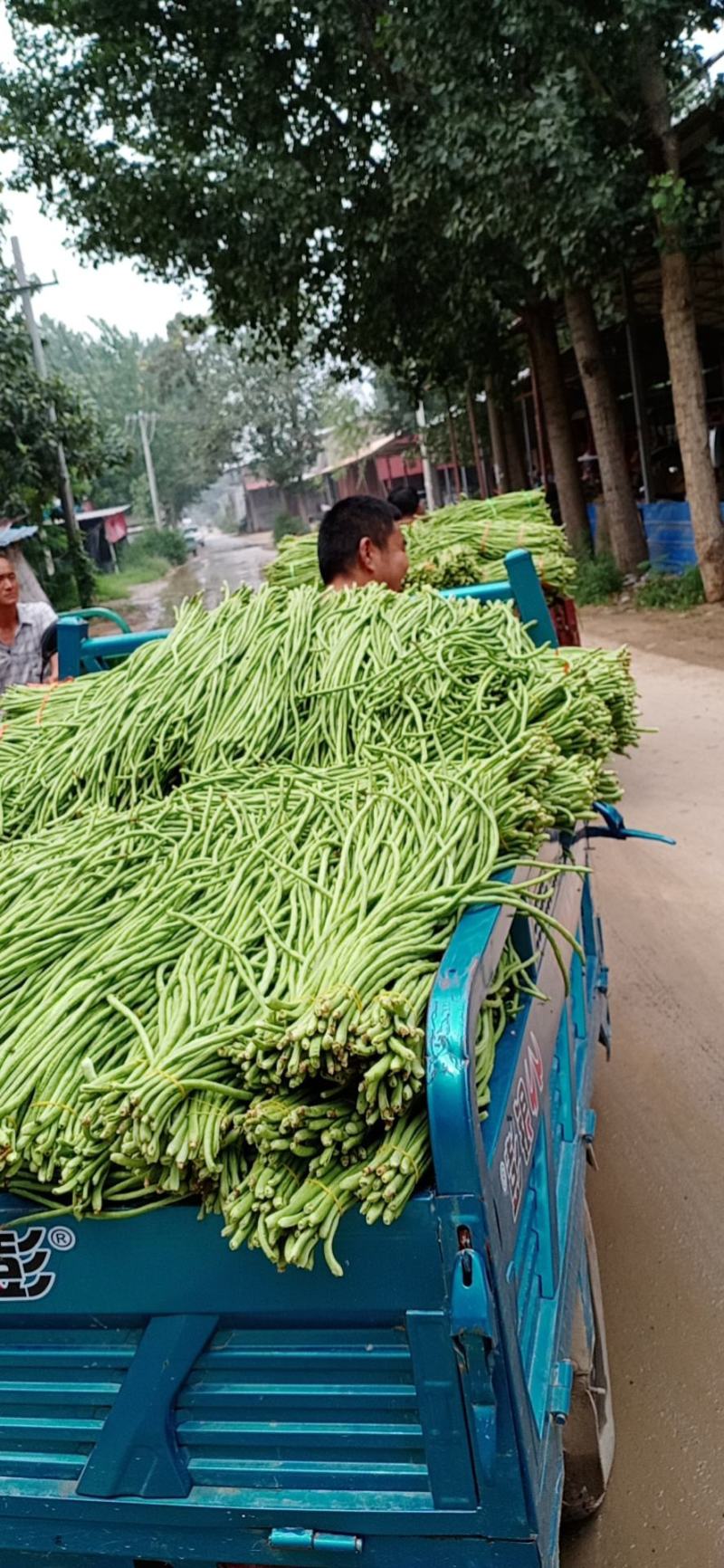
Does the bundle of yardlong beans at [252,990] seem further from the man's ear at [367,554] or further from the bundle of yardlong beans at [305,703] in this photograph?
the man's ear at [367,554]

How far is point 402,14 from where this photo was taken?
11.1 m

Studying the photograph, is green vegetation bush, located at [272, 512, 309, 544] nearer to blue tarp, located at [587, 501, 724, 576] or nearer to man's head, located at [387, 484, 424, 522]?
blue tarp, located at [587, 501, 724, 576]

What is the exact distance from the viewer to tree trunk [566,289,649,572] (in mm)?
14281

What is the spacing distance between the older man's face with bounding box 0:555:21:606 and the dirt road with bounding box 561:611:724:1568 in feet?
9.72

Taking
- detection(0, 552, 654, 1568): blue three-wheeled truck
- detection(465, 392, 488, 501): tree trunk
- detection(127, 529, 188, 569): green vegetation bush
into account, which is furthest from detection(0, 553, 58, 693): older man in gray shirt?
detection(127, 529, 188, 569): green vegetation bush

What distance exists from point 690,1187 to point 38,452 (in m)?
21.1

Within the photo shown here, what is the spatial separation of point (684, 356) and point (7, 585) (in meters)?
9.01

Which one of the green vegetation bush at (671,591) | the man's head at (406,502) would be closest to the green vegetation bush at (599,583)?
the green vegetation bush at (671,591)

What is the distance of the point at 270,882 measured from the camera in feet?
6.52

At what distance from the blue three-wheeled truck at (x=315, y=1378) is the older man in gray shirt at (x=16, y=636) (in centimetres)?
350

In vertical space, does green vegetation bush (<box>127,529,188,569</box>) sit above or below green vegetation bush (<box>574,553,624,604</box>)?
above

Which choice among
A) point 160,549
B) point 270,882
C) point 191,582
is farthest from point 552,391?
point 160,549

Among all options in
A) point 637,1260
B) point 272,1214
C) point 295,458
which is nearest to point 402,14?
point 637,1260

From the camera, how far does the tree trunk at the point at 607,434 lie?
562 inches
